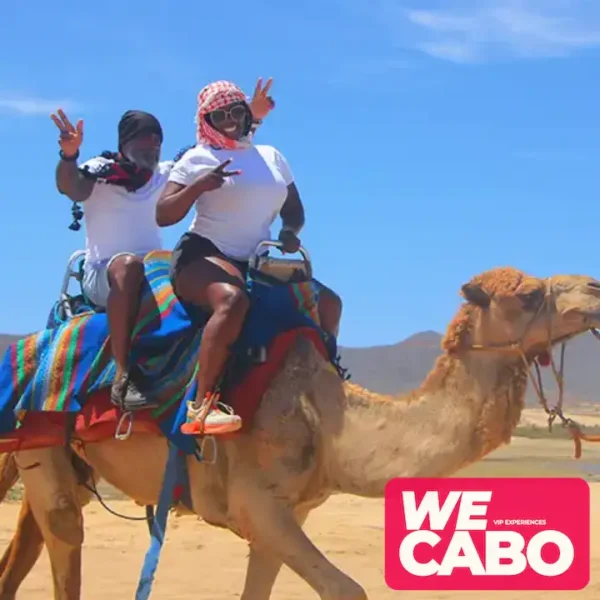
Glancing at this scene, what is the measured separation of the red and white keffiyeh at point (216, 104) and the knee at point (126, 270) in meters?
0.85

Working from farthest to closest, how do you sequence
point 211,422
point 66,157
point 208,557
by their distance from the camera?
1. point 208,557
2. point 66,157
3. point 211,422

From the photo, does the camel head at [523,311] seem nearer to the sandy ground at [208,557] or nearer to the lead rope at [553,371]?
the lead rope at [553,371]

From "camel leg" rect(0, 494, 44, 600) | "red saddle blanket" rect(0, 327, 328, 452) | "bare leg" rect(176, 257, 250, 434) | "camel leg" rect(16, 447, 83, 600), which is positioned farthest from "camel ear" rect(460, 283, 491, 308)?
"camel leg" rect(0, 494, 44, 600)

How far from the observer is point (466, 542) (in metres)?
7.64

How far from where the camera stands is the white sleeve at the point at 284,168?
24.3 ft

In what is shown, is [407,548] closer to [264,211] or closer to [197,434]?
[197,434]

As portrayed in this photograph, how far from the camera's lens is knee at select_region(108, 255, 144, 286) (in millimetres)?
7441

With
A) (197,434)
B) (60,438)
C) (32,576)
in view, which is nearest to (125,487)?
(60,438)

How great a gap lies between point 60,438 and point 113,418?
61 centimetres

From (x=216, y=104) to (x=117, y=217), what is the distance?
3.94 feet

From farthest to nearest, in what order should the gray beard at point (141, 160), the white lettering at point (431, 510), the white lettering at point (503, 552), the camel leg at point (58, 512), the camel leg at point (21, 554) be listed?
the camel leg at point (21, 554), the camel leg at point (58, 512), the gray beard at point (141, 160), the white lettering at point (503, 552), the white lettering at point (431, 510)

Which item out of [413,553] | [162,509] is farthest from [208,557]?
[162,509]

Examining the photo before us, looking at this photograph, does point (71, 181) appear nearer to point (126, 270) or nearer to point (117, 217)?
point (117, 217)

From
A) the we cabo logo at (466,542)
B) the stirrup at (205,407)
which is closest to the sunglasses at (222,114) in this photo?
the stirrup at (205,407)
